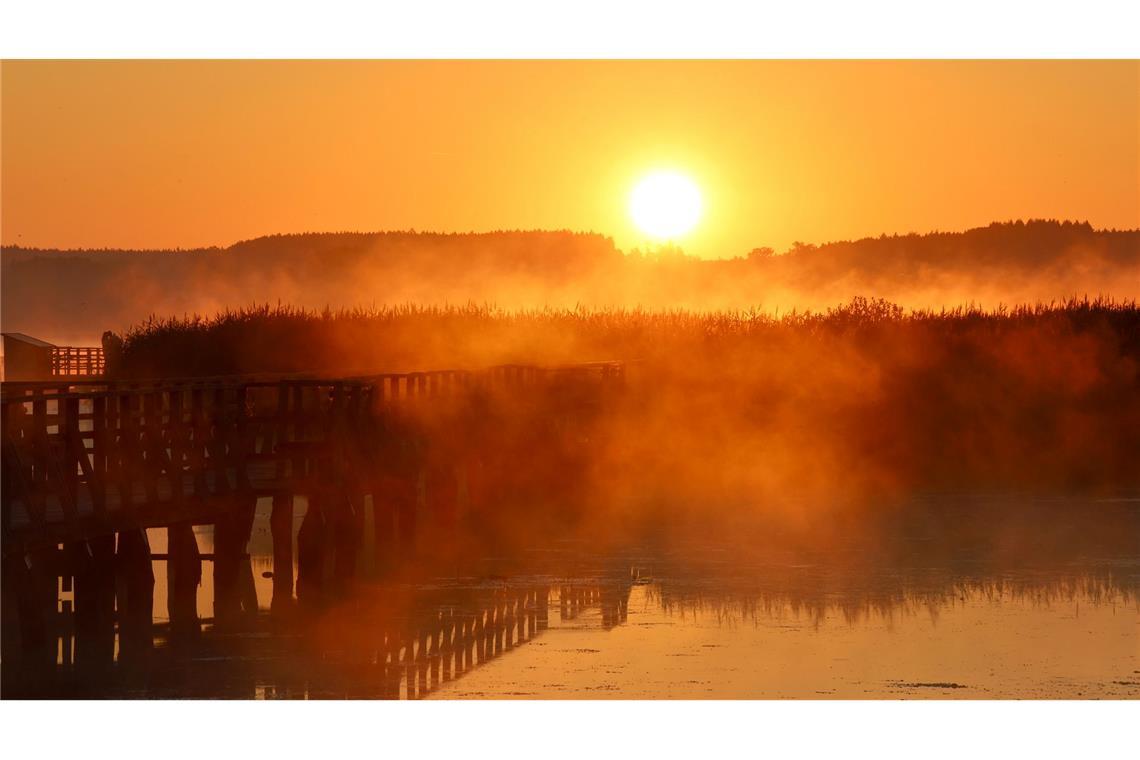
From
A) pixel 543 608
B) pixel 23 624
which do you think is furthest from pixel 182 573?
pixel 23 624

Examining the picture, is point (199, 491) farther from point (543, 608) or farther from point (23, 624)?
point (543, 608)

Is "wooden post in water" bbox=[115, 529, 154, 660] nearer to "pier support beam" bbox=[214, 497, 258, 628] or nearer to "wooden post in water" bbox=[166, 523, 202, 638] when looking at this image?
"wooden post in water" bbox=[166, 523, 202, 638]

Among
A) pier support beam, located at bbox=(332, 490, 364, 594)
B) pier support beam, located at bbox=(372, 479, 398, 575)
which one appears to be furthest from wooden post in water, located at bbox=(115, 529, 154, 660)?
pier support beam, located at bbox=(372, 479, 398, 575)

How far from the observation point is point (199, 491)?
22000 mm

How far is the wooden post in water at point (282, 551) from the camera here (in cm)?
2355

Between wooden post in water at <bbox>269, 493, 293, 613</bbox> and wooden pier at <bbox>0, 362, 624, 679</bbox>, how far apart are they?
2 centimetres

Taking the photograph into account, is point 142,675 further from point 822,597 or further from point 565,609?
point 822,597

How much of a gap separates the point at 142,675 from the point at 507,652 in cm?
354

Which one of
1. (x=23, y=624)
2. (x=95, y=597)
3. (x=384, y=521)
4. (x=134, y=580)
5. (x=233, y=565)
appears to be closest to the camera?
(x=23, y=624)

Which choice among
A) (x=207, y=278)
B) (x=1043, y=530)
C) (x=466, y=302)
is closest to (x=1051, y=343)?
(x=1043, y=530)

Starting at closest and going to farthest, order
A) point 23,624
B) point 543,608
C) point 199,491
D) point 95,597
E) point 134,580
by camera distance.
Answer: point 23,624 < point 95,597 < point 134,580 < point 199,491 < point 543,608

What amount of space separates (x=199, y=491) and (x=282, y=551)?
2.20 m

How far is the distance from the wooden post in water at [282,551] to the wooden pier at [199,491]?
0.08 feet

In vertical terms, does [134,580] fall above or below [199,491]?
below
